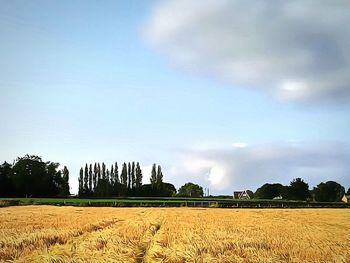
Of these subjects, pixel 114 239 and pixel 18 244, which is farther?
pixel 114 239

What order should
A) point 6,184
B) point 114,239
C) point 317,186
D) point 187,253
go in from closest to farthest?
point 187,253 → point 114,239 → point 6,184 → point 317,186

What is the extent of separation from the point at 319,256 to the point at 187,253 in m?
4.12

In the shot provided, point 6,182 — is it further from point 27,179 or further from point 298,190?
point 298,190

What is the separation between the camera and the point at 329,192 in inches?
7293

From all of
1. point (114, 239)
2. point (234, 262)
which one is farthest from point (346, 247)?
point (114, 239)

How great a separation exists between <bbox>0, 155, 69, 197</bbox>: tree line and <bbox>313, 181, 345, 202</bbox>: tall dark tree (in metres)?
106

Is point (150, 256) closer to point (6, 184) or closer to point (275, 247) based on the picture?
point (275, 247)

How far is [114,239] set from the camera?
18141 millimetres

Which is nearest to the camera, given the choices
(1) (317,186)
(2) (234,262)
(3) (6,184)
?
(2) (234,262)

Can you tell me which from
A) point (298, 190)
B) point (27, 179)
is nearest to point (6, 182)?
point (27, 179)

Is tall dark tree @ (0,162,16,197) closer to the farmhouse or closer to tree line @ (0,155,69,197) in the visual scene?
tree line @ (0,155,69,197)

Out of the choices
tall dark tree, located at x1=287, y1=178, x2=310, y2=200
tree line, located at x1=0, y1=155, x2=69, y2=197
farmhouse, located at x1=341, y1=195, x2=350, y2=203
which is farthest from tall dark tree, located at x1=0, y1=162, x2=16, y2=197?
farmhouse, located at x1=341, y1=195, x2=350, y2=203

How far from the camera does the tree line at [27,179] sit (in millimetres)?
156375

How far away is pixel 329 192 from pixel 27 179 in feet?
393
